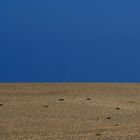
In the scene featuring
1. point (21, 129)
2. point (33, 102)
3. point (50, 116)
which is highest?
point (33, 102)

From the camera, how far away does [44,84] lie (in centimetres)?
3494

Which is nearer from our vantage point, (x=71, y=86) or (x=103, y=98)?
(x=103, y=98)

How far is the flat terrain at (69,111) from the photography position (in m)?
17.9

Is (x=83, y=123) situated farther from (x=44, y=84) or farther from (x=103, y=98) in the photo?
(x=44, y=84)

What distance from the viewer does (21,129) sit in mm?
18766

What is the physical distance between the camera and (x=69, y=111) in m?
23.3

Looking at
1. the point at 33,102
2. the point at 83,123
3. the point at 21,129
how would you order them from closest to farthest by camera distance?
the point at 21,129, the point at 83,123, the point at 33,102

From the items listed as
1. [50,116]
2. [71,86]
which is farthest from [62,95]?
[50,116]

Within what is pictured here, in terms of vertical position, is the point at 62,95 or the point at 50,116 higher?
the point at 62,95

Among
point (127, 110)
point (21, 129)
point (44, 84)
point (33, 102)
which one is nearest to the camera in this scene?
point (21, 129)

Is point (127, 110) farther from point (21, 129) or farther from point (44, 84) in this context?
point (44, 84)

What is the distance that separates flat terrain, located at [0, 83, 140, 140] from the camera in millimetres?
17922

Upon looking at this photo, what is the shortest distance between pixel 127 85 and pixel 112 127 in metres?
15.0

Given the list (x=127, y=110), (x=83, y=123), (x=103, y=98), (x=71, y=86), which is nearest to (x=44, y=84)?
(x=71, y=86)
